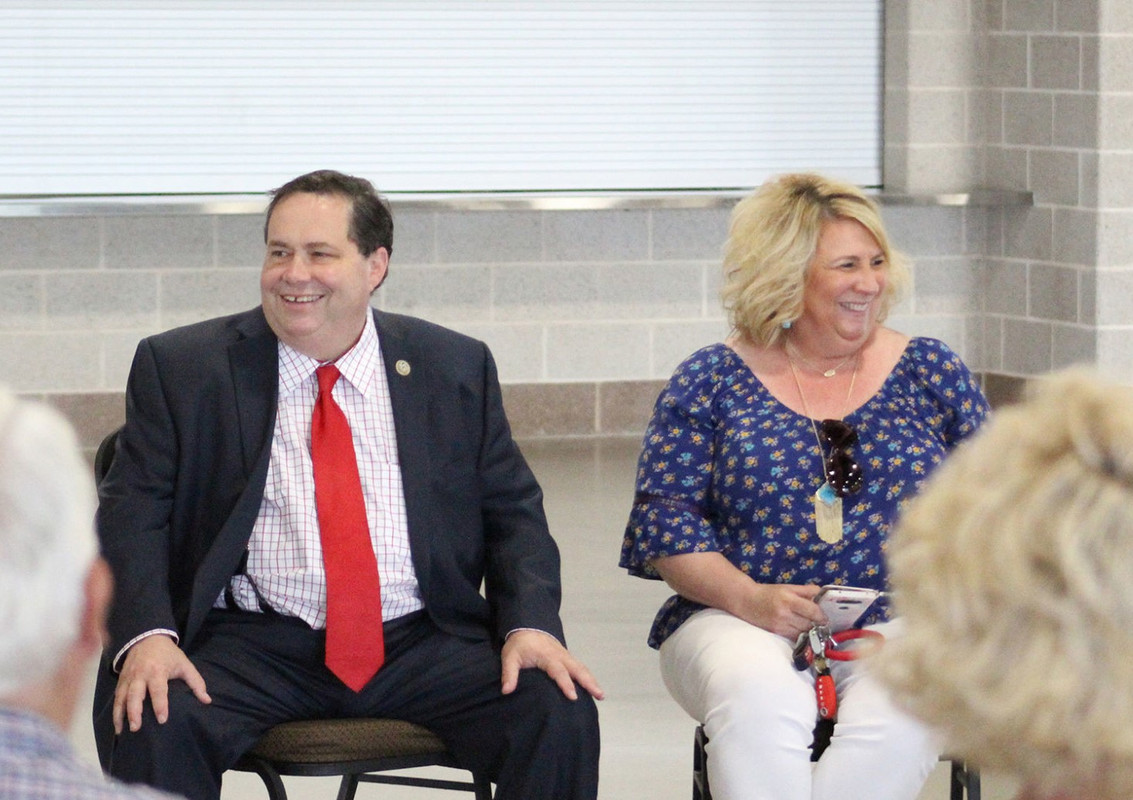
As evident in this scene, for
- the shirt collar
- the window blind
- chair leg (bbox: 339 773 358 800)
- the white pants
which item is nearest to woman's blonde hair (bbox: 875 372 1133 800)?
the white pants

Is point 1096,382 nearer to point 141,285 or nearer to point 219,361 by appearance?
point 219,361

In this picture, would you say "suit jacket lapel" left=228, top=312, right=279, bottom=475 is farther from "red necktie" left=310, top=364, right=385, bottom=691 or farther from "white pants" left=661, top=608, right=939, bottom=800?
"white pants" left=661, top=608, right=939, bottom=800

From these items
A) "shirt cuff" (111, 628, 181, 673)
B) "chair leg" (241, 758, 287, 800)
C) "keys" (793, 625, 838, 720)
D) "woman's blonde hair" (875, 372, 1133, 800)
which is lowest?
"chair leg" (241, 758, 287, 800)

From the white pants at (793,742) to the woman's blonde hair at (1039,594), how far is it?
1412 mm

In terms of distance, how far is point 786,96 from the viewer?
286 inches

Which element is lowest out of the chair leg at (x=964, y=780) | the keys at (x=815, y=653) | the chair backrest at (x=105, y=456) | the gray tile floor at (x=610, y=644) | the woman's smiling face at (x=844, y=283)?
the gray tile floor at (x=610, y=644)

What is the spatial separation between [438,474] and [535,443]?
14.1 feet

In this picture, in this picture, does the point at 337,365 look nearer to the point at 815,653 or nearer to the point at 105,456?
the point at 105,456

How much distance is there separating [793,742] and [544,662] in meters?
0.40

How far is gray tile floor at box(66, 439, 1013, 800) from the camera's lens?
11.9 feet

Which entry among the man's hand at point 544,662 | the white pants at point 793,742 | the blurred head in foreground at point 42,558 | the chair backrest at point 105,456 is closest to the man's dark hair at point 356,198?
the chair backrest at point 105,456

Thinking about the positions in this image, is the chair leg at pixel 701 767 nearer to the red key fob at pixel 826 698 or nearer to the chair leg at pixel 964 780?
the red key fob at pixel 826 698

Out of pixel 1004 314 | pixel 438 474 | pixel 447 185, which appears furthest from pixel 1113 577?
pixel 1004 314

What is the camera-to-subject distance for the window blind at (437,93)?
6664mm
